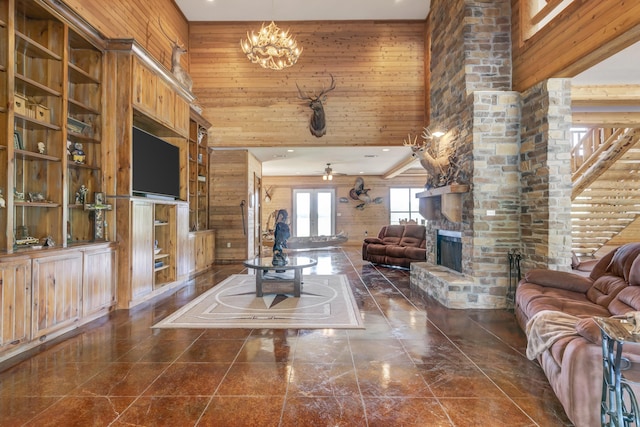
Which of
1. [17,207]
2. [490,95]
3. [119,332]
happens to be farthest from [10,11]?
[490,95]

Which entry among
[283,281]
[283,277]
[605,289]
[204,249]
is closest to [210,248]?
[204,249]

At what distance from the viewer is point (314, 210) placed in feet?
43.8

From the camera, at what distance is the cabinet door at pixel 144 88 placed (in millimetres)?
4180

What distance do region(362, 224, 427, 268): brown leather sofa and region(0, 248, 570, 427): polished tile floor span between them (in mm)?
3624

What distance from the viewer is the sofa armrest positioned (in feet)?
10.2

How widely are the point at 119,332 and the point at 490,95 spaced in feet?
16.6

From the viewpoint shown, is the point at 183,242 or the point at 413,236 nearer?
the point at 183,242

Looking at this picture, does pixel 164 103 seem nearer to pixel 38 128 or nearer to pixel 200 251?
pixel 38 128

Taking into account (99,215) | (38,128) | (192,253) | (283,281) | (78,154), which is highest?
(38,128)

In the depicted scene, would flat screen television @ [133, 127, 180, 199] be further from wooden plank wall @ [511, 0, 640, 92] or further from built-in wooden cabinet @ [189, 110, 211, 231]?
wooden plank wall @ [511, 0, 640, 92]

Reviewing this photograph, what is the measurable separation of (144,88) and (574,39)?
4998mm

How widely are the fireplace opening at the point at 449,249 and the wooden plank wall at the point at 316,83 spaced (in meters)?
3.12

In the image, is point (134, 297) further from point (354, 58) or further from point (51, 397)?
point (354, 58)

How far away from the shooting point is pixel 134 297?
163 inches
